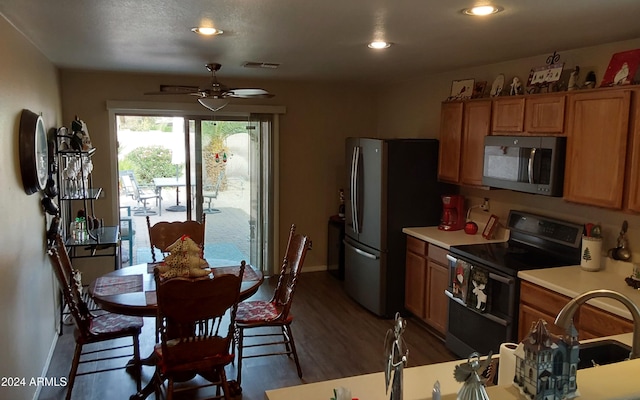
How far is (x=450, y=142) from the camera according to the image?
14.8 ft

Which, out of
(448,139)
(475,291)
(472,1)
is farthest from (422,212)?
(472,1)

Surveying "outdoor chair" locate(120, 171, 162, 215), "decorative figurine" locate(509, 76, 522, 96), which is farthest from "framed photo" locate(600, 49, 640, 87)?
"outdoor chair" locate(120, 171, 162, 215)

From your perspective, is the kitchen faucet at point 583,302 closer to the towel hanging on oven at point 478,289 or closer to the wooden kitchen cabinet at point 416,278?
the towel hanging on oven at point 478,289

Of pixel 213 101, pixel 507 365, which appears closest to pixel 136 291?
pixel 213 101

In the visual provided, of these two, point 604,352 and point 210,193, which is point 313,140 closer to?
point 210,193

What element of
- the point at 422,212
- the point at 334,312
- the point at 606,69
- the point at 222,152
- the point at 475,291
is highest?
the point at 606,69

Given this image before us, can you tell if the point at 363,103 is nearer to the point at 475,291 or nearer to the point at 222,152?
the point at 222,152

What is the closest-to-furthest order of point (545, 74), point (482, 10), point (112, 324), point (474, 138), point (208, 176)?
point (482, 10) < point (112, 324) < point (545, 74) < point (474, 138) < point (208, 176)

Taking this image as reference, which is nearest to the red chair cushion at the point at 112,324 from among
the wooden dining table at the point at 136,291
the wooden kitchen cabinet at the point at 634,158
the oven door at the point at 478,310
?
the wooden dining table at the point at 136,291

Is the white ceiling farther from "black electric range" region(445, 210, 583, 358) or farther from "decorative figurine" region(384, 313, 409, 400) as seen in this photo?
"decorative figurine" region(384, 313, 409, 400)

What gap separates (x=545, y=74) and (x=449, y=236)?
152 centimetres

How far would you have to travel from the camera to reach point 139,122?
5605 mm

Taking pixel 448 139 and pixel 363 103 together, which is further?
pixel 363 103

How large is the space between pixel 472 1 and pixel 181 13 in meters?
1.43
